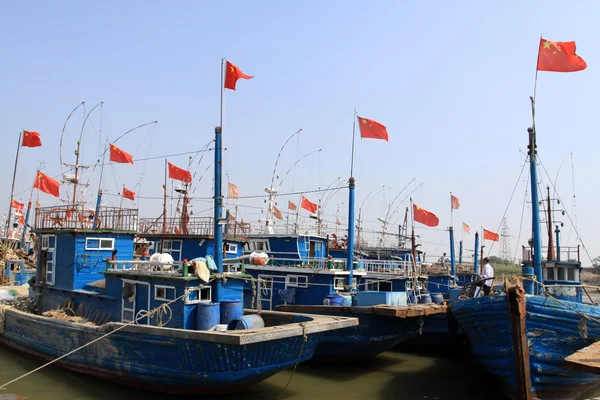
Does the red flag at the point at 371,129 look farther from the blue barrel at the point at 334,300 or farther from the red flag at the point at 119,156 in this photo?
the red flag at the point at 119,156

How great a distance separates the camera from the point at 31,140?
22.9 m

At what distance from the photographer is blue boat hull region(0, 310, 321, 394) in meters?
11.4

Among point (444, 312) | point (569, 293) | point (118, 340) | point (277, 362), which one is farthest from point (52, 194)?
point (569, 293)

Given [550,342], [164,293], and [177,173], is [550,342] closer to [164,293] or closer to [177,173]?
A: [164,293]

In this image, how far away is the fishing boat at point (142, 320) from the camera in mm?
11562

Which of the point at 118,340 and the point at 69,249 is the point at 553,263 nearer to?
the point at 118,340

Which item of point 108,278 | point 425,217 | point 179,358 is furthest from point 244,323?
point 425,217

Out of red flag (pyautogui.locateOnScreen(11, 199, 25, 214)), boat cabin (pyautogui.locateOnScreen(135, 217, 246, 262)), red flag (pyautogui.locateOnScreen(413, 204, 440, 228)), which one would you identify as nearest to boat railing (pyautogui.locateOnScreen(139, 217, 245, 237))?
boat cabin (pyautogui.locateOnScreen(135, 217, 246, 262))

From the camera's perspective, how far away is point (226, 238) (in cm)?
2058

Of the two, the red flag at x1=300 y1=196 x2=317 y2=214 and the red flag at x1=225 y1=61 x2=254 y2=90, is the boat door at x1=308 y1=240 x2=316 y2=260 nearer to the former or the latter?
the red flag at x1=300 y1=196 x2=317 y2=214

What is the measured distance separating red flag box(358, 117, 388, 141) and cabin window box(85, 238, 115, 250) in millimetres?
10938

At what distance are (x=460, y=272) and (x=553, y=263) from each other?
19.6m

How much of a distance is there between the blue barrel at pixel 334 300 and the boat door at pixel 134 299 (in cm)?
682

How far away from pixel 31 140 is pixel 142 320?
45.0 feet
